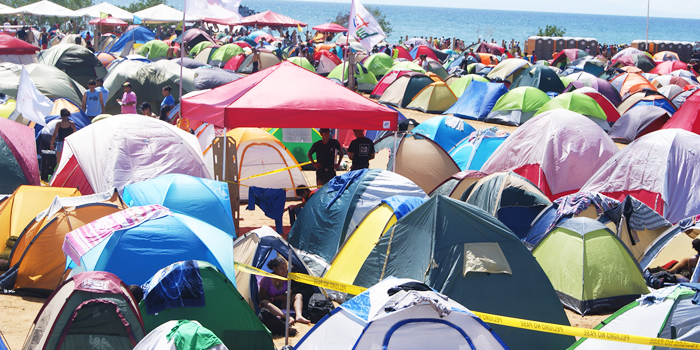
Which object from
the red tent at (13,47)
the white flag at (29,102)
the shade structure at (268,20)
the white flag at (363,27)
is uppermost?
the shade structure at (268,20)

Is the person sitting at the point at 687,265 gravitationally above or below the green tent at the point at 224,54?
below

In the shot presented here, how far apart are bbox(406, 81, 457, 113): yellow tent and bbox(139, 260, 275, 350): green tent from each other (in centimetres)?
1575

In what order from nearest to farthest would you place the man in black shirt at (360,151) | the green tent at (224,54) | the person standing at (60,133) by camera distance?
the man in black shirt at (360,151) < the person standing at (60,133) < the green tent at (224,54)

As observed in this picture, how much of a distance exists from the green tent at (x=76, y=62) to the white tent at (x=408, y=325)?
17454 mm

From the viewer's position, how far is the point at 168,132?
930 cm

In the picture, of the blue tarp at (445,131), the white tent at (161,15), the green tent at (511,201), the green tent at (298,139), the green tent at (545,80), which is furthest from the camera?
the white tent at (161,15)

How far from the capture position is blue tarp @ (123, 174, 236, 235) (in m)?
7.57

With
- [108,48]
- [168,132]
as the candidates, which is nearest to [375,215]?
[168,132]

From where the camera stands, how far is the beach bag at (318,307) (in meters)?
6.52

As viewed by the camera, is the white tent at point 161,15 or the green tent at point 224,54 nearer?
the green tent at point 224,54

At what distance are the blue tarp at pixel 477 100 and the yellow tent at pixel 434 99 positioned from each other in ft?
1.10

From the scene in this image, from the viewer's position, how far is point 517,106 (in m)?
18.8

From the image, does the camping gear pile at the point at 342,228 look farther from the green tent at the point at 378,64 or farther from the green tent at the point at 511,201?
Result: the green tent at the point at 378,64

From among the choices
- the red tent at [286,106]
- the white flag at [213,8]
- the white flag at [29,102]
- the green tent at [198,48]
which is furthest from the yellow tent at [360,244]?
the green tent at [198,48]
